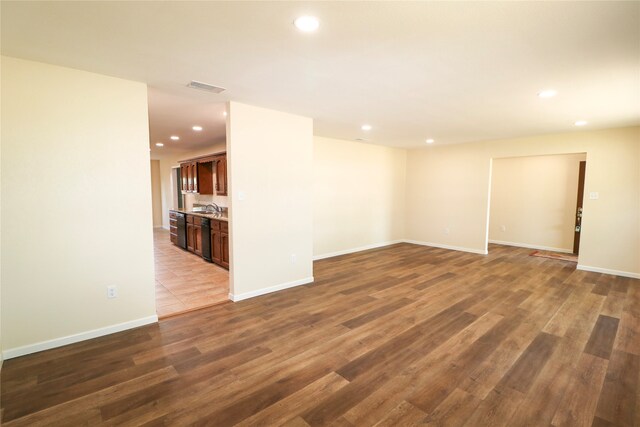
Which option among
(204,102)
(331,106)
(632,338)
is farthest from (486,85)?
(204,102)

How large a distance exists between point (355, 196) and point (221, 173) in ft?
9.64

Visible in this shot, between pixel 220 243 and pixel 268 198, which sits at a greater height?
pixel 268 198

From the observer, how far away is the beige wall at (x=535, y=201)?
682cm

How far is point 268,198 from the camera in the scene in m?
4.06

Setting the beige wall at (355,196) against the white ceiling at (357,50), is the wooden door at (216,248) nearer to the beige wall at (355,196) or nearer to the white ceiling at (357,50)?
the beige wall at (355,196)

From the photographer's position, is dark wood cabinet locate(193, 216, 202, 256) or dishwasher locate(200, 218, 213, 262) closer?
dishwasher locate(200, 218, 213, 262)

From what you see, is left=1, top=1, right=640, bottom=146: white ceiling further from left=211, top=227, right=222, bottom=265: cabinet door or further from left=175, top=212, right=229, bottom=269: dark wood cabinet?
left=211, top=227, right=222, bottom=265: cabinet door

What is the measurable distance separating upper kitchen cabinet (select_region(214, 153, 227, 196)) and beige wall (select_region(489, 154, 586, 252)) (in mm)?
6861

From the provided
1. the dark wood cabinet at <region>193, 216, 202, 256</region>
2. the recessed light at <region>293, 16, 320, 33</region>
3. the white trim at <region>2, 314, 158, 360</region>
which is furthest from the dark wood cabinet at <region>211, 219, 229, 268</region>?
the recessed light at <region>293, 16, 320, 33</region>

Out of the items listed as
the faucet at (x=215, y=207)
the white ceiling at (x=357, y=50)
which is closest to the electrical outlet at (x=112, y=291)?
the white ceiling at (x=357, y=50)

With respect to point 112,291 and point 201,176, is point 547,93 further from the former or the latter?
point 201,176

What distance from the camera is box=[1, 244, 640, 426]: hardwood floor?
6.31ft

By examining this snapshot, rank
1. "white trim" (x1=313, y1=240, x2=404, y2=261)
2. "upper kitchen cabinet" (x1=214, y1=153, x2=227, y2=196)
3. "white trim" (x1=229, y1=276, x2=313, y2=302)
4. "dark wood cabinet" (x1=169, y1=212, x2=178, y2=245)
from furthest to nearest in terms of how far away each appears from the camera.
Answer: "dark wood cabinet" (x1=169, y1=212, x2=178, y2=245), "white trim" (x1=313, y1=240, x2=404, y2=261), "upper kitchen cabinet" (x1=214, y1=153, x2=227, y2=196), "white trim" (x1=229, y1=276, x2=313, y2=302)

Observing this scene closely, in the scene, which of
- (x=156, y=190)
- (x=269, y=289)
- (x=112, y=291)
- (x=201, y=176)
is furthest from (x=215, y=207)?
(x=156, y=190)
